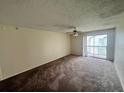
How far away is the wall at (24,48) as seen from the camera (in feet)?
8.77

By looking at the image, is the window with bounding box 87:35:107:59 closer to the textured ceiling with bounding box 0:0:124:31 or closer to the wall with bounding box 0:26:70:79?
the wall with bounding box 0:26:70:79

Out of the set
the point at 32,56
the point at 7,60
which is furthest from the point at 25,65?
the point at 7,60

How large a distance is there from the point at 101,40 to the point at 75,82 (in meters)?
4.36

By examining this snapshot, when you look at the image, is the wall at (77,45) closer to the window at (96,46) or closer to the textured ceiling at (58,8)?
the window at (96,46)

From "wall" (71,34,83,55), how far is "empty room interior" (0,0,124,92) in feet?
1.92

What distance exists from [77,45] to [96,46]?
1520 millimetres

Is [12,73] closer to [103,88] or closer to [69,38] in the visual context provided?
[103,88]

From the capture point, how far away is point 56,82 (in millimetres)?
2418

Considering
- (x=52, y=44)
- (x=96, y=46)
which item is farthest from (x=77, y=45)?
(x=52, y=44)

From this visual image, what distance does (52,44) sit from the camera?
15.9 ft

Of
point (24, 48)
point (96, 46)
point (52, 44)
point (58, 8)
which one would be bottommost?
point (96, 46)

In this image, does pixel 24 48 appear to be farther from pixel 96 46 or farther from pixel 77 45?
pixel 96 46

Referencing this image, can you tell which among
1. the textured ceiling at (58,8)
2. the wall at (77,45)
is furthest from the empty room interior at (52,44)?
the wall at (77,45)

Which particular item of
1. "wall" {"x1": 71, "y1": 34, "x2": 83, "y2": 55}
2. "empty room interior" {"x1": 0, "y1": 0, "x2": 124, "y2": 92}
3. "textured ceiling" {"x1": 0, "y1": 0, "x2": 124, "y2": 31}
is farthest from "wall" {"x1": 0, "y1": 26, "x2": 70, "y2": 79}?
"wall" {"x1": 71, "y1": 34, "x2": 83, "y2": 55}
